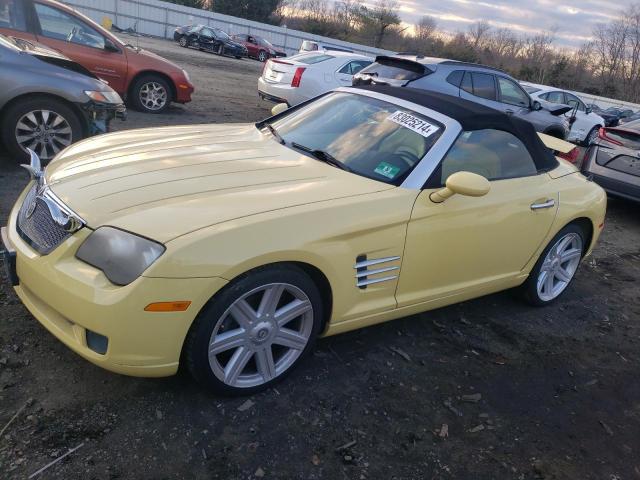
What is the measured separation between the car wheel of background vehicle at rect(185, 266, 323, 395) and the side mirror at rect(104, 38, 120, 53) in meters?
7.28

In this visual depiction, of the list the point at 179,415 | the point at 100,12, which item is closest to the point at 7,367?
the point at 179,415

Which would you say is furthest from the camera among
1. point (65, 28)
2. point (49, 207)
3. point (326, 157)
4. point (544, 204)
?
point (65, 28)

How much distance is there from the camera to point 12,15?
23.8 ft

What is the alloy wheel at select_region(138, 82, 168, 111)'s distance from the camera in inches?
359

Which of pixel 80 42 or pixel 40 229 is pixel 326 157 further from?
pixel 80 42

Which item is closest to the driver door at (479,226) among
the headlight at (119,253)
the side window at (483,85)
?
the headlight at (119,253)

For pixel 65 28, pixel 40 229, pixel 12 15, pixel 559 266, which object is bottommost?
pixel 559 266

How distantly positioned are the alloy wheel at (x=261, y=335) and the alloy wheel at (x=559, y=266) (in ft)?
7.65

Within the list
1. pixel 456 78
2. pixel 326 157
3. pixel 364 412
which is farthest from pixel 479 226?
pixel 456 78

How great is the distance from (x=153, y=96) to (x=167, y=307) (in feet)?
25.2

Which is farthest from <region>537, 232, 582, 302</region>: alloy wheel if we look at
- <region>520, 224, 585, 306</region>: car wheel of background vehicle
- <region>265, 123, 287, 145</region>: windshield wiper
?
<region>265, 123, 287, 145</region>: windshield wiper

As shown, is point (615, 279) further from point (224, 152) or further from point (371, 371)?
point (224, 152)

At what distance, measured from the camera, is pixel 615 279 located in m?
5.48

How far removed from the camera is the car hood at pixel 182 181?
8.23 feet
